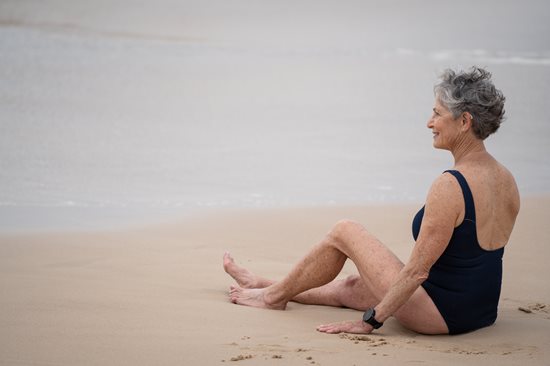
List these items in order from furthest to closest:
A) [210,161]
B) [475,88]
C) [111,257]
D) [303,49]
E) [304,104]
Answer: [303,49], [304,104], [210,161], [111,257], [475,88]

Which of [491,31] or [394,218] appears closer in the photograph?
[394,218]

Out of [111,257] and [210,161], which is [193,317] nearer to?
[111,257]

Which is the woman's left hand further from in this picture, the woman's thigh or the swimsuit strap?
the swimsuit strap

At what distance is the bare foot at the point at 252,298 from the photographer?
14.0 feet

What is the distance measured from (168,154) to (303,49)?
1081 cm

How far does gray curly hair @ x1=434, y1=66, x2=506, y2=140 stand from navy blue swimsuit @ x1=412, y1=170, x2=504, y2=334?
0.88ft

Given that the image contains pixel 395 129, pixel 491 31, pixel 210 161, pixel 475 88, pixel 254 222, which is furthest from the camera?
pixel 491 31

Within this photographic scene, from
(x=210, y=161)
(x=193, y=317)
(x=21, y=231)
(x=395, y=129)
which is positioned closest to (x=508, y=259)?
(x=193, y=317)

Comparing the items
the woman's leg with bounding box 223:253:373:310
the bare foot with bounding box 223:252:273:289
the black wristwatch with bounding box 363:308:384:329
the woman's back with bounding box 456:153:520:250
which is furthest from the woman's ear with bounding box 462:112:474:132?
the bare foot with bounding box 223:252:273:289

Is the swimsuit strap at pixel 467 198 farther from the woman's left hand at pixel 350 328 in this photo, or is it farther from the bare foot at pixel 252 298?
the bare foot at pixel 252 298

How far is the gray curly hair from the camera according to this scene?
369 centimetres

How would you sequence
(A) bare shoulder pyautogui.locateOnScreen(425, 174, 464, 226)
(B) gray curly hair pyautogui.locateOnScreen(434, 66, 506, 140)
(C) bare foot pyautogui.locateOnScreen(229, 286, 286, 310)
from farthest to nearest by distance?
(C) bare foot pyautogui.locateOnScreen(229, 286, 286, 310)
(B) gray curly hair pyautogui.locateOnScreen(434, 66, 506, 140)
(A) bare shoulder pyautogui.locateOnScreen(425, 174, 464, 226)

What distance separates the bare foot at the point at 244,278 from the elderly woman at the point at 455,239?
75 cm

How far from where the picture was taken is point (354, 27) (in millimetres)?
22406
